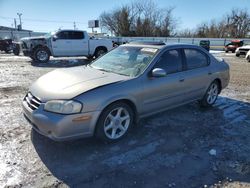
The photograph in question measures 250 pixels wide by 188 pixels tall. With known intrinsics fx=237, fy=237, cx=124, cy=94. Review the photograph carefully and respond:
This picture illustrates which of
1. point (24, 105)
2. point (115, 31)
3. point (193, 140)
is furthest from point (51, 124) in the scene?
point (115, 31)

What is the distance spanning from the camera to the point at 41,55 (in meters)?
13.7

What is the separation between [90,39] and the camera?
48.7 ft

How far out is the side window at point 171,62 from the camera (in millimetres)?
4419

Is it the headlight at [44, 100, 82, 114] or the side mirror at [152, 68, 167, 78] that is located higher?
the side mirror at [152, 68, 167, 78]

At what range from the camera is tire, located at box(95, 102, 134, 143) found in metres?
3.58

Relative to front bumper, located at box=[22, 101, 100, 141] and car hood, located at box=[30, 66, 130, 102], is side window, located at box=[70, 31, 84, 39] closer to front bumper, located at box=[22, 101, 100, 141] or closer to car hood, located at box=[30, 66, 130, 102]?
car hood, located at box=[30, 66, 130, 102]

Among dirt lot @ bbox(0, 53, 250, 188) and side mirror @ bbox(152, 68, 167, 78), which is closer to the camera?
dirt lot @ bbox(0, 53, 250, 188)

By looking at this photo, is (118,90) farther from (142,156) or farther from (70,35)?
(70,35)

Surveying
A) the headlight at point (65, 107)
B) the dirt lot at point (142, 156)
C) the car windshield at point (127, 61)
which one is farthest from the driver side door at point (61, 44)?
the headlight at point (65, 107)

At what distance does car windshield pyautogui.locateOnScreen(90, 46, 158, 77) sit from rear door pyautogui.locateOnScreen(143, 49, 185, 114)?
22 centimetres

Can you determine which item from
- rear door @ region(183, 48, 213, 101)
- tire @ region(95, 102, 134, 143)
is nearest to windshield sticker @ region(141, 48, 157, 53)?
rear door @ region(183, 48, 213, 101)

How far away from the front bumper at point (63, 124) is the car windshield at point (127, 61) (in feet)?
3.82

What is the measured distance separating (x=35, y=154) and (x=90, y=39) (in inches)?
480

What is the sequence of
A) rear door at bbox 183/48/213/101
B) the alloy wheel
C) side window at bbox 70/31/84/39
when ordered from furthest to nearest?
side window at bbox 70/31/84/39 < rear door at bbox 183/48/213/101 < the alloy wheel
